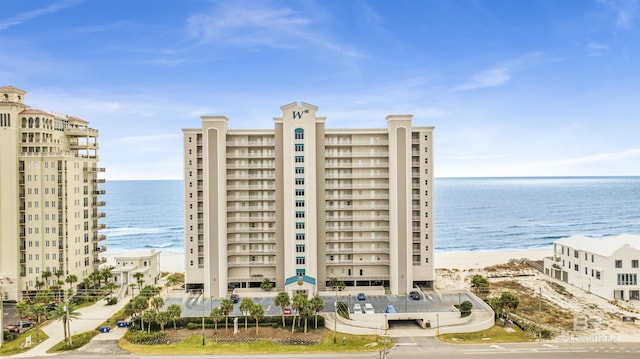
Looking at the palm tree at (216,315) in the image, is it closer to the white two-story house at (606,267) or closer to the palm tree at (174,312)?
the palm tree at (174,312)

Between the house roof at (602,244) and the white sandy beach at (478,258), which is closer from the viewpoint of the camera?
the house roof at (602,244)

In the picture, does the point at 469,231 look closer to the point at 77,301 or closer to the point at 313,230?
the point at 313,230

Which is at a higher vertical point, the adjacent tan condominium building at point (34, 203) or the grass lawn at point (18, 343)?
the adjacent tan condominium building at point (34, 203)

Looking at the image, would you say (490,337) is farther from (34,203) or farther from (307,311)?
(34,203)

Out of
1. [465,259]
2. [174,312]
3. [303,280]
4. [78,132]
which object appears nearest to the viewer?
[174,312]

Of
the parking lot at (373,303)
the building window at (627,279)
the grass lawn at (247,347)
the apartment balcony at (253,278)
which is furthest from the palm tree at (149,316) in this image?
the building window at (627,279)

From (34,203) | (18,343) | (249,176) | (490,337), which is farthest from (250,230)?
(490,337)

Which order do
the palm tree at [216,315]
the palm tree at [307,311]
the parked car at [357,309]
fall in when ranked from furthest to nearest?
1. the parked car at [357,309]
2. the palm tree at [216,315]
3. the palm tree at [307,311]
